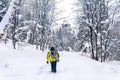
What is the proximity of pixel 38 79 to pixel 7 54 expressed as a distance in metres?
7.10

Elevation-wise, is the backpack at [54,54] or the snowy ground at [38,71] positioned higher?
the backpack at [54,54]

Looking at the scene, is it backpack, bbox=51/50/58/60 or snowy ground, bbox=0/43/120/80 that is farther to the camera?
backpack, bbox=51/50/58/60

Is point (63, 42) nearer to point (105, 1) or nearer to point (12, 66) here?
point (105, 1)

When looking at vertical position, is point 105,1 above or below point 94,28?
above

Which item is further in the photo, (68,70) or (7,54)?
(7,54)

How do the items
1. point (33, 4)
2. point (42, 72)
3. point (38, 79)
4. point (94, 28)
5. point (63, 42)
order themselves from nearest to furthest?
1. point (38, 79)
2. point (42, 72)
3. point (94, 28)
4. point (33, 4)
5. point (63, 42)

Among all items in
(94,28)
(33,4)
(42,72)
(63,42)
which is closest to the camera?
(42,72)

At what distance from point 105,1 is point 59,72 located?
1414 centimetres

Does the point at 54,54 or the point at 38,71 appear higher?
the point at 54,54

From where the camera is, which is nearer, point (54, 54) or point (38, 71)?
point (54, 54)

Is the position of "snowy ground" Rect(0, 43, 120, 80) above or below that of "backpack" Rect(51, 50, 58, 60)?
below

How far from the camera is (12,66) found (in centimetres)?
1783

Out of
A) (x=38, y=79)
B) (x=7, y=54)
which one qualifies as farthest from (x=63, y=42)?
(x=38, y=79)

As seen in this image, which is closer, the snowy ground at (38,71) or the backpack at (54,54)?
the snowy ground at (38,71)
